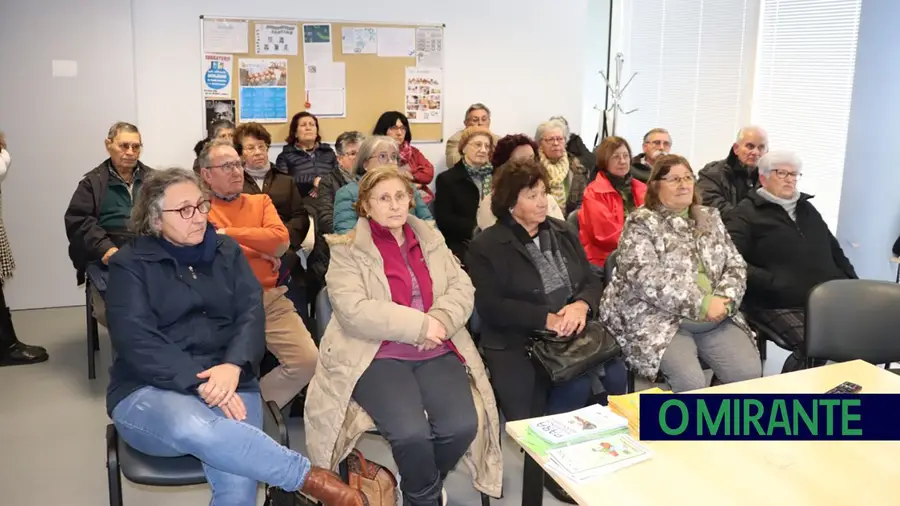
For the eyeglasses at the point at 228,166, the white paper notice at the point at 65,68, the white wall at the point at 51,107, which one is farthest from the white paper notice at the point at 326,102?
the eyeglasses at the point at 228,166

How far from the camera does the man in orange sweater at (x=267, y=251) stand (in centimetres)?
320

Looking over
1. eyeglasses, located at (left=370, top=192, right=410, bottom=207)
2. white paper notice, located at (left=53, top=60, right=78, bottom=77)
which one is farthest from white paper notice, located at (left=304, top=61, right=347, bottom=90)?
eyeglasses, located at (left=370, top=192, right=410, bottom=207)

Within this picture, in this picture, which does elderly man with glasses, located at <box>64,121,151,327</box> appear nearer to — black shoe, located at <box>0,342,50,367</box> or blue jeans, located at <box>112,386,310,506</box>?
black shoe, located at <box>0,342,50,367</box>

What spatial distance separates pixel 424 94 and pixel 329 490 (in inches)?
158

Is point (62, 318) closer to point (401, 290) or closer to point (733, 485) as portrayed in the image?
point (401, 290)

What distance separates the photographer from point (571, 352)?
113 inches

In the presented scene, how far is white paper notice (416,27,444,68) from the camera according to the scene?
5.73m

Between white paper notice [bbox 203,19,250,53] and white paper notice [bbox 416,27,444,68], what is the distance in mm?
1265

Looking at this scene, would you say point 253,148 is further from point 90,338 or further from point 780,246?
point 780,246

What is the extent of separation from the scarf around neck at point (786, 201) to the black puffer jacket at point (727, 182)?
32.9 inches

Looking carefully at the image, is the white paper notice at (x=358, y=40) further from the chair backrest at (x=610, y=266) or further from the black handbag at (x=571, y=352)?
the black handbag at (x=571, y=352)

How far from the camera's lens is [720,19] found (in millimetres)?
6023

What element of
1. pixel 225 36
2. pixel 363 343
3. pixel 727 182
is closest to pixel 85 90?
pixel 225 36

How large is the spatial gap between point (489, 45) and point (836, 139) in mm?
2602
